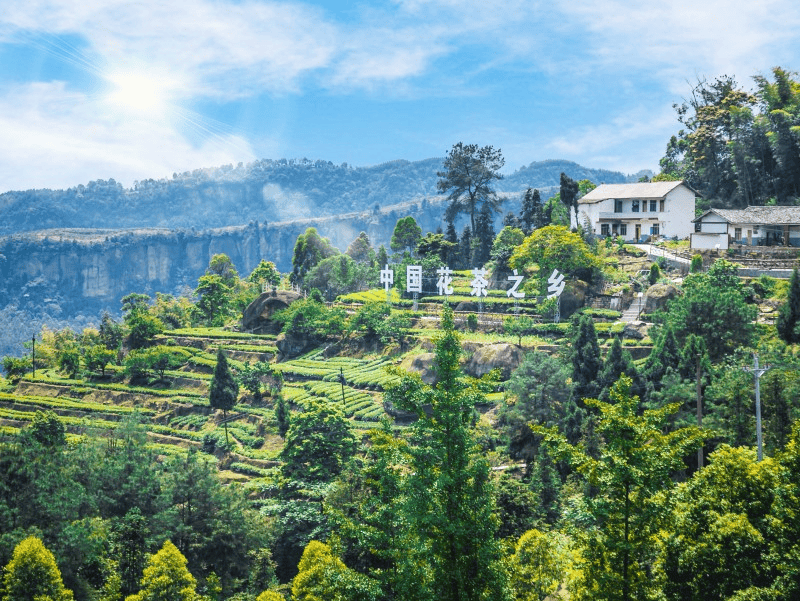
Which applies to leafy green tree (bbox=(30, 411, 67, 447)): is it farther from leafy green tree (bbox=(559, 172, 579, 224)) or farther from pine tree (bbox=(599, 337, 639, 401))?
leafy green tree (bbox=(559, 172, 579, 224))

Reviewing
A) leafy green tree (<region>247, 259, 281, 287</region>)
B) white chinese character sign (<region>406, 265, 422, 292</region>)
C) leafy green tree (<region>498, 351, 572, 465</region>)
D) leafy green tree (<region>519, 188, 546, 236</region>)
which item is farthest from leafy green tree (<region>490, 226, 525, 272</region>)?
leafy green tree (<region>247, 259, 281, 287</region>)

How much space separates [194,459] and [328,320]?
81.4 ft

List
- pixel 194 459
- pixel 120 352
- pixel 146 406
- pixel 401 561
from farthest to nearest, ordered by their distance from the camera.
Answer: pixel 120 352 < pixel 146 406 < pixel 194 459 < pixel 401 561

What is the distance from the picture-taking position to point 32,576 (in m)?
24.0

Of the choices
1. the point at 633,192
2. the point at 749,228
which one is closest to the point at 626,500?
the point at 749,228

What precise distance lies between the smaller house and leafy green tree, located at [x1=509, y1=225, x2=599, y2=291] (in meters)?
8.00

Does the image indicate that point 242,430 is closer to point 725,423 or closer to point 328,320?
point 328,320

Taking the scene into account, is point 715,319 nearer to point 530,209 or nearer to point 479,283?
point 479,283

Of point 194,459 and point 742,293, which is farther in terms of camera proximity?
point 742,293

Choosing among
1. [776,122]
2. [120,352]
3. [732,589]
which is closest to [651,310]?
[776,122]

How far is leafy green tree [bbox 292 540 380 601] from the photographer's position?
16.5 meters

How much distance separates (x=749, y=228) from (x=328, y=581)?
4252 centimetres

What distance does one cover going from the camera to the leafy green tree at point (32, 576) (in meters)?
23.8

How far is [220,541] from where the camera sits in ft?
97.5
